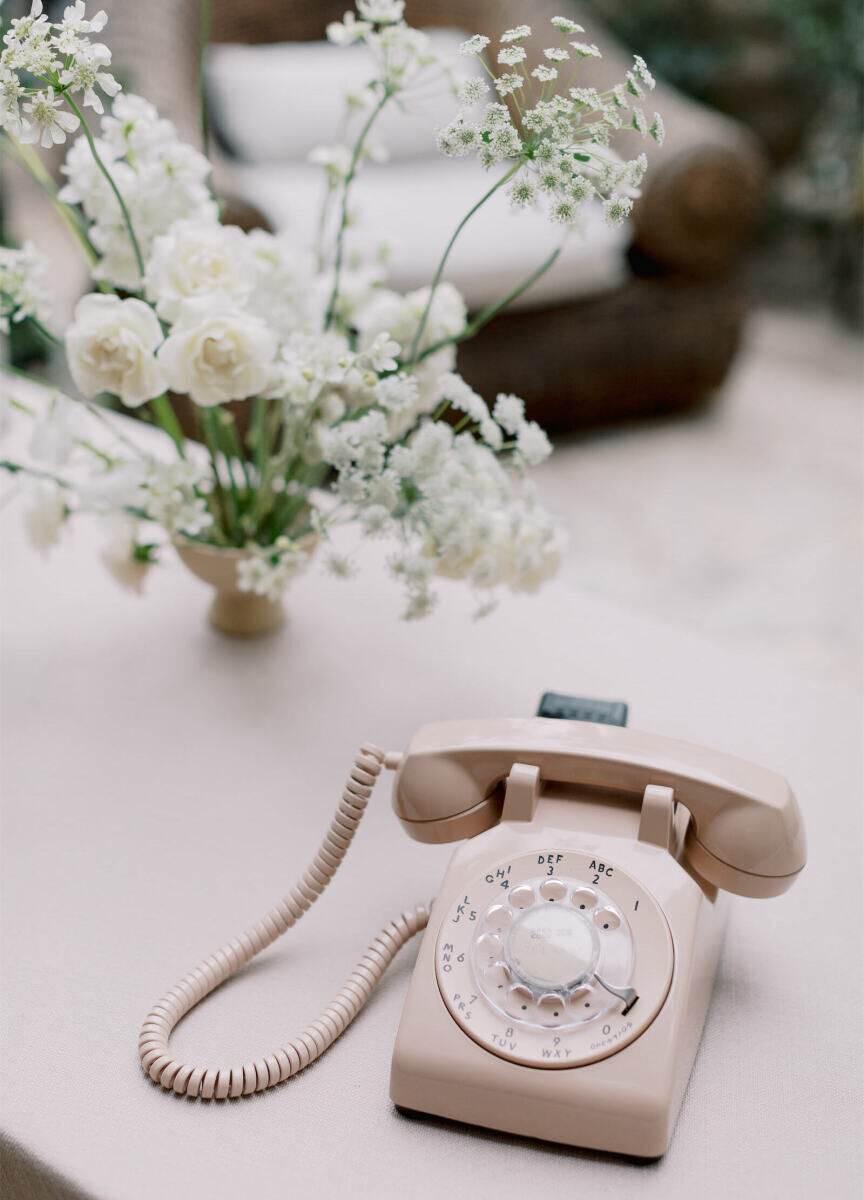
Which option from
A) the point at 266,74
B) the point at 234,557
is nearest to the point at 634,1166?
the point at 234,557

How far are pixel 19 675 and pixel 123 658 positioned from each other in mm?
84

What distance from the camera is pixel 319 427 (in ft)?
2.93

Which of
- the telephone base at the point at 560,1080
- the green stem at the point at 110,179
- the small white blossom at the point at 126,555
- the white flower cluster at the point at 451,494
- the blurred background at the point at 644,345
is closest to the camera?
the telephone base at the point at 560,1080

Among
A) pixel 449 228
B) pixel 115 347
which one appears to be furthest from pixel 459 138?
pixel 449 228

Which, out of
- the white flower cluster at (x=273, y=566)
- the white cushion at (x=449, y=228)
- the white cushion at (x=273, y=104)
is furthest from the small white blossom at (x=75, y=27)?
the white cushion at (x=273, y=104)

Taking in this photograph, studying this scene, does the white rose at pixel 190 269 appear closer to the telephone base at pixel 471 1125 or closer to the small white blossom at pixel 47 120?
the small white blossom at pixel 47 120

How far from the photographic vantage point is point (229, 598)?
3.30 ft

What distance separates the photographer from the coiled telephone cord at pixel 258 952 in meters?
0.64

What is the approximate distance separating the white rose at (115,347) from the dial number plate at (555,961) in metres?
0.39

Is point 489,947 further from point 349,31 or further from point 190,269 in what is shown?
point 349,31

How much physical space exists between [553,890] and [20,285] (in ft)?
1.83

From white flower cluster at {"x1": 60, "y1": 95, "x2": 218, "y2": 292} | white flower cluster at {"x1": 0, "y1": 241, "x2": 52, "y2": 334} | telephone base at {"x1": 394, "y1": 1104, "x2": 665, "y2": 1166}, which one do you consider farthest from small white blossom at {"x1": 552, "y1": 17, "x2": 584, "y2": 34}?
telephone base at {"x1": 394, "y1": 1104, "x2": 665, "y2": 1166}

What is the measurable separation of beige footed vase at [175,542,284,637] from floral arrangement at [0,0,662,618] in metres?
0.02

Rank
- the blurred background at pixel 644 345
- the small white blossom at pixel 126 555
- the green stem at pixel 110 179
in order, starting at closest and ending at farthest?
the green stem at pixel 110 179 < the small white blossom at pixel 126 555 < the blurred background at pixel 644 345
